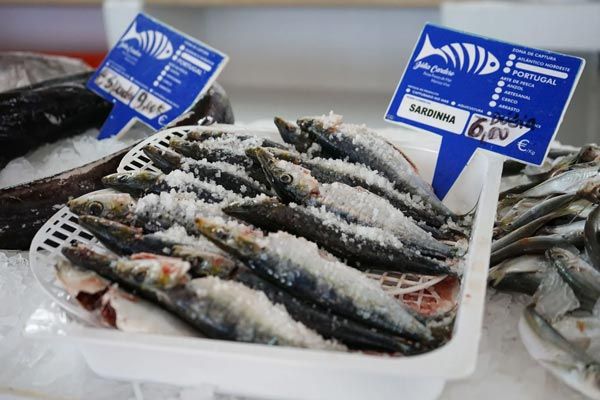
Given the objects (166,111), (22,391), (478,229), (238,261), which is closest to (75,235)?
(22,391)

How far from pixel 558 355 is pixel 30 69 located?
97.6 inches

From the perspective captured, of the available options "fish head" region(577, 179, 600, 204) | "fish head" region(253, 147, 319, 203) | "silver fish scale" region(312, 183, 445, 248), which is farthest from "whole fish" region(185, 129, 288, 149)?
"fish head" region(577, 179, 600, 204)

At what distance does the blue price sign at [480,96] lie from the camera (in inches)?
69.1

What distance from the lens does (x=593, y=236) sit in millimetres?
1449

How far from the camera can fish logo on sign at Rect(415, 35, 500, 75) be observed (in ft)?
6.02

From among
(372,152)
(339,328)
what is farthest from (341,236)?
(372,152)

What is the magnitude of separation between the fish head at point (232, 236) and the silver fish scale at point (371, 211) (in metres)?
0.28

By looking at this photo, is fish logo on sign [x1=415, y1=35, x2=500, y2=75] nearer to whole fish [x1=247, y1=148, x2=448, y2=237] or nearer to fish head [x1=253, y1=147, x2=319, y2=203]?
whole fish [x1=247, y1=148, x2=448, y2=237]

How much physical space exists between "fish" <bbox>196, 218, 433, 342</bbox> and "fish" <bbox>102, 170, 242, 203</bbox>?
0.32 m

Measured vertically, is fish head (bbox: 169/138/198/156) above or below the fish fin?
below

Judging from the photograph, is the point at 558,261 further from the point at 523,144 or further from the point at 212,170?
the point at 212,170

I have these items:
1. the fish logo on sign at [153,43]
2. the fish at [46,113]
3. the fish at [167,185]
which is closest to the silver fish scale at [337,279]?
the fish at [167,185]

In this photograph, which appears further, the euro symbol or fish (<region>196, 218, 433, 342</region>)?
the euro symbol

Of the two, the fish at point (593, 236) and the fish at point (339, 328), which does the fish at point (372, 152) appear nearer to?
the fish at point (593, 236)
